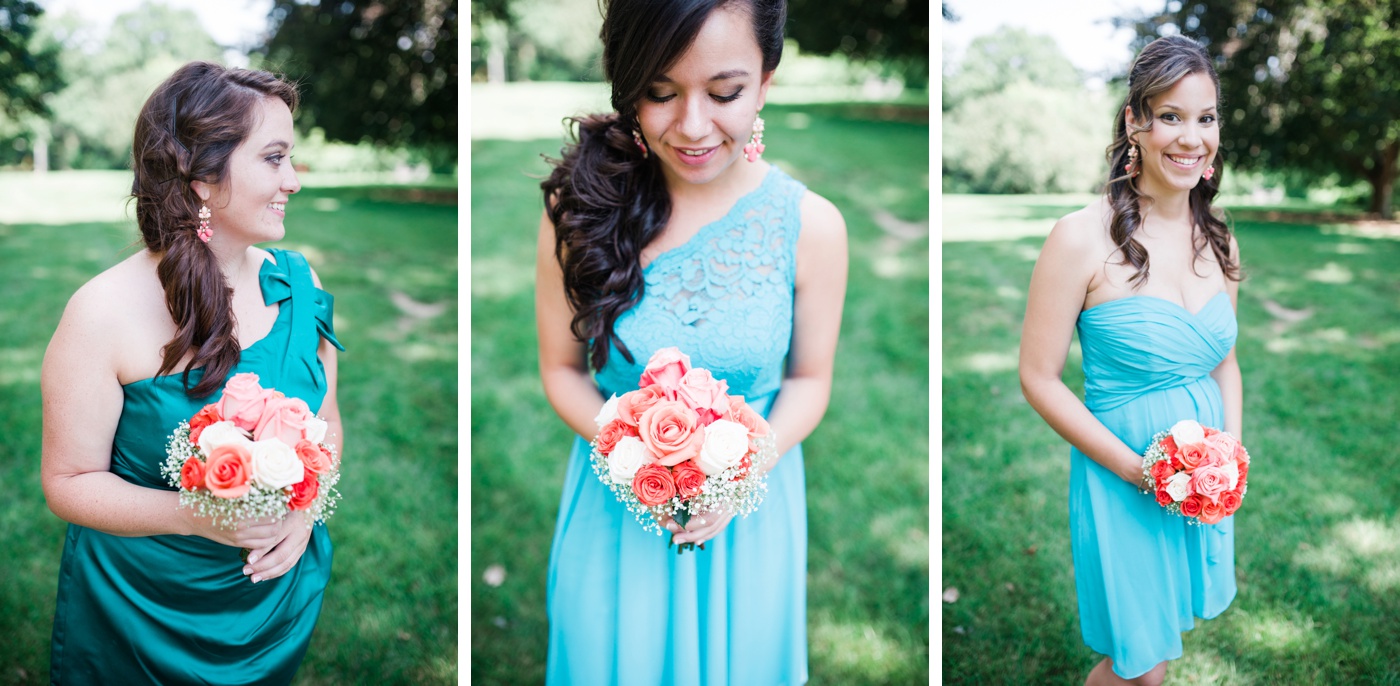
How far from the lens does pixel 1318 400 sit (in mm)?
4723

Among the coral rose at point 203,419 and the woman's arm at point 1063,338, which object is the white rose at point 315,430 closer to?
the coral rose at point 203,419

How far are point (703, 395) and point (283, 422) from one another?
43.9 inches

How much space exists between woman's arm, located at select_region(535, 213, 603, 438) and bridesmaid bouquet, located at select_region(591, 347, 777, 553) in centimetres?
46

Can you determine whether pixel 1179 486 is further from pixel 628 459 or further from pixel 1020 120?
pixel 1020 120

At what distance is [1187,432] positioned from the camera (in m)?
2.67

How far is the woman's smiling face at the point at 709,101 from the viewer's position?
7.75 feet

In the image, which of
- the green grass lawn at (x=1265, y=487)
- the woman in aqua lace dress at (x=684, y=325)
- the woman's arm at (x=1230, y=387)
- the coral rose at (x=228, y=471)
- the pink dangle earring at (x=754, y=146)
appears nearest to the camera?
the coral rose at (x=228, y=471)

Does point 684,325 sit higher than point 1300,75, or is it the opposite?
point 1300,75

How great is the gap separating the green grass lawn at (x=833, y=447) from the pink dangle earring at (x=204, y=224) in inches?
35.6

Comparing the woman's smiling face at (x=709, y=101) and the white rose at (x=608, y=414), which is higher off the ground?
the woman's smiling face at (x=709, y=101)

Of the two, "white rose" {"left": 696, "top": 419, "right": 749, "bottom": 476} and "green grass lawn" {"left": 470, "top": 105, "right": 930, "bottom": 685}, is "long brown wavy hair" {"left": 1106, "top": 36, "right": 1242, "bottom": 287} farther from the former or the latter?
"green grass lawn" {"left": 470, "top": 105, "right": 930, "bottom": 685}

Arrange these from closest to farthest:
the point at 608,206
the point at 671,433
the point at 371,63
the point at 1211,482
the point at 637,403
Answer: the point at 671,433, the point at 637,403, the point at 1211,482, the point at 608,206, the point at 371,63

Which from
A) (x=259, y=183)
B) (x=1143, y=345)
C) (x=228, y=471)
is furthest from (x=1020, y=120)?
(x=228, y=471)

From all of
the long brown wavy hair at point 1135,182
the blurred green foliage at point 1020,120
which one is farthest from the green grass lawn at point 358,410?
the long brown wavy hair at point 1135,182
